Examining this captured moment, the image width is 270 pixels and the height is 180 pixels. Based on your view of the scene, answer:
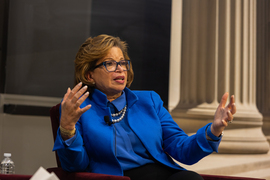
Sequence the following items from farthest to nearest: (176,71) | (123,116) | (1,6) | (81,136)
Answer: (176,71) < (1,6) < (123,116) < (81,136)

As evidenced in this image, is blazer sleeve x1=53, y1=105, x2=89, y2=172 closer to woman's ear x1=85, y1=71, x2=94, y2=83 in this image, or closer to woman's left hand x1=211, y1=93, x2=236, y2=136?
woman's ear x1=85, y1=71, x2=94, y2=83

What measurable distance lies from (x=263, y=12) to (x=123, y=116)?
17.4 ft

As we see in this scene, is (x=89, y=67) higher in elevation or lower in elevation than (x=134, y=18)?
Result: lower

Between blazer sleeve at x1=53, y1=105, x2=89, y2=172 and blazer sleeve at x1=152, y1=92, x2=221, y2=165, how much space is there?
489mm

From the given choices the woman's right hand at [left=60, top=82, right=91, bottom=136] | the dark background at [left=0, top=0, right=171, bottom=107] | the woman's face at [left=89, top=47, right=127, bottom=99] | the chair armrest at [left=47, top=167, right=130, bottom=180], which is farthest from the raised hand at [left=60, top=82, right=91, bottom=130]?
the dark background at [left=0, top=0, right=171, bottom=107]

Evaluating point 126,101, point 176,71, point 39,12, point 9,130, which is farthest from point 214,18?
point 9,130

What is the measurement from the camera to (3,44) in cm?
286

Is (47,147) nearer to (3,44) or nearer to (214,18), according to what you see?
(3,44)

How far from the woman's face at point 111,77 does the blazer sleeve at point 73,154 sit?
1.27ft

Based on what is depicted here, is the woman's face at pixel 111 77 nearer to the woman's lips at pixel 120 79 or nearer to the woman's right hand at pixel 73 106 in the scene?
the woman's lips at pixel 120 79

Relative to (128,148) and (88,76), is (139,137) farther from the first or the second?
(88,76)

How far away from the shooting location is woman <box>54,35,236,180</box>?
1527 mm

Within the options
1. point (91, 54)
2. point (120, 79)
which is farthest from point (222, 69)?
point (91, 54)

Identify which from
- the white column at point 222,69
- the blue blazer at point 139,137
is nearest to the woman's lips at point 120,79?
the blue blazer at point 139,137
